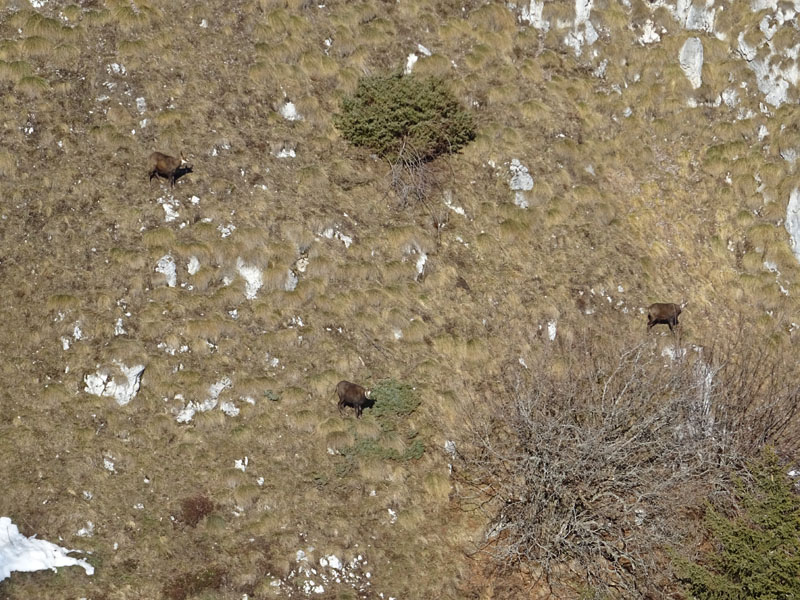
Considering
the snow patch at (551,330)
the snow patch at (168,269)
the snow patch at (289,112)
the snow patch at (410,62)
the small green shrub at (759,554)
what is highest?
Result: the snow patch at (410,62)

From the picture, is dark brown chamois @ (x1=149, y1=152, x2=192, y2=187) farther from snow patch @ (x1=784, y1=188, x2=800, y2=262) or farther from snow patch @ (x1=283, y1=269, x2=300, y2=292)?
snow patch @ (x1=784, y1=188, x2=800, y2=262)

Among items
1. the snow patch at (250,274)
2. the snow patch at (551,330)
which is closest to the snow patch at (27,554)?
the snow patch at (250,274)

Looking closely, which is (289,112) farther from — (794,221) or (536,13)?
(794,221)

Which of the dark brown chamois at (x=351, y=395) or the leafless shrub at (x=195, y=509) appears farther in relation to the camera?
the dark brown chamois at (x=351, y=395)

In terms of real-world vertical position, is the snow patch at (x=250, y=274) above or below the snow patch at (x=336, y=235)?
below

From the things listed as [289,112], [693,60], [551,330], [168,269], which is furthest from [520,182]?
[168,269]

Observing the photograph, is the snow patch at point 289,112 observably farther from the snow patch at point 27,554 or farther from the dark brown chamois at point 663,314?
the snow patch at point 27,554

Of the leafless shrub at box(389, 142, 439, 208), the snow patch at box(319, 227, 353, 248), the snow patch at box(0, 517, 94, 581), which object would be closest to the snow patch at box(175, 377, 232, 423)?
the snow patch at box(0, 517, 94, 581)
